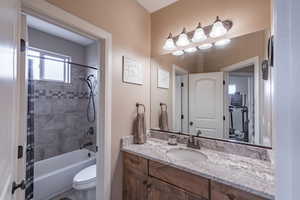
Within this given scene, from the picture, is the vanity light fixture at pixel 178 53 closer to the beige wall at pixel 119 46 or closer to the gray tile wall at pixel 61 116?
the beige wall at pixel 119 46

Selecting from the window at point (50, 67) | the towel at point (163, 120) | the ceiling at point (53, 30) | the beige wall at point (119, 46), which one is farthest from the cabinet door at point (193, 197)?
the window at point (50, 67)

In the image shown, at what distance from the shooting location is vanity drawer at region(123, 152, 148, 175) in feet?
4.89

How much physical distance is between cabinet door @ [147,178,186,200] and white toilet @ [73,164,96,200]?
0.94 meters

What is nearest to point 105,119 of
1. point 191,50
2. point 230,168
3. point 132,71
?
point 132,71

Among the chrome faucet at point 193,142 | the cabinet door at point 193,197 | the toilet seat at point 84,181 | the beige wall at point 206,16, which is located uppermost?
the beige wall at point 206,16

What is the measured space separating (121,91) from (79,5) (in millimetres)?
903

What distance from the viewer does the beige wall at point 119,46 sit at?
151 cm

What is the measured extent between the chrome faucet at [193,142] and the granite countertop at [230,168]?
0.26 feet

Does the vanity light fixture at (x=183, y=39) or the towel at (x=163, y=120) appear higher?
the vanity light fixture at (x=183, y=39)

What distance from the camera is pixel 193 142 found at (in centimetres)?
170

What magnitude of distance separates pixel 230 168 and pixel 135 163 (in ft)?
2.95

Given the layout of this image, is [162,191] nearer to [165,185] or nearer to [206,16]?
[165,185]

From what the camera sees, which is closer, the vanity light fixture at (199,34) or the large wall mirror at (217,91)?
the large wall mirror at (217,91)

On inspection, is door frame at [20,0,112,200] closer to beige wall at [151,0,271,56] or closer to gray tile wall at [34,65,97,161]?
beige wall at [151,0,271,56]
